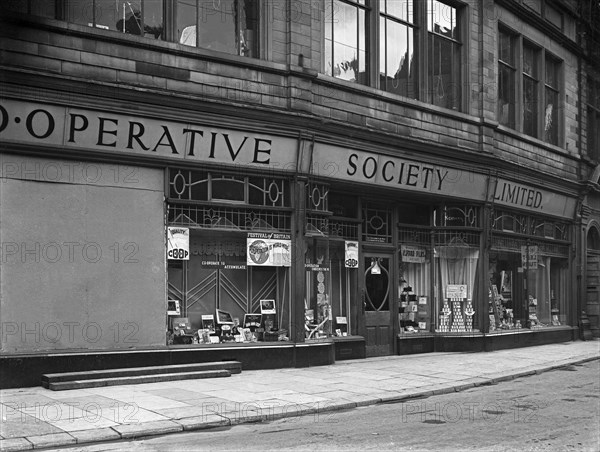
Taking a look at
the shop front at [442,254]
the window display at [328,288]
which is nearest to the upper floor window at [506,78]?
the shop front at [442,254]

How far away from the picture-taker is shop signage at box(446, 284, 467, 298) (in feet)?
64.0

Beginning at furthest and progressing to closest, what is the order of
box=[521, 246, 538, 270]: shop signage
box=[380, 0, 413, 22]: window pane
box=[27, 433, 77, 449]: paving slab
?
box=[521, 246, 538, 270]: shop signage
box=[380, 0, 413, 22]: window pane
box=[27, 433, 77, 449]: paving slab

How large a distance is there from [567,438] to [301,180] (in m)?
8.12

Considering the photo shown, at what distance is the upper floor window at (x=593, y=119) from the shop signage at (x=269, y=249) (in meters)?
15.5

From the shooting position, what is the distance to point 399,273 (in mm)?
18594

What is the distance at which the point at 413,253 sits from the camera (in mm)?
18906

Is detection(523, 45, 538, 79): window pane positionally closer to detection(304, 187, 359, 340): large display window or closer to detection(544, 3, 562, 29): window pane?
detection(544, 3, 562, 29): window pane

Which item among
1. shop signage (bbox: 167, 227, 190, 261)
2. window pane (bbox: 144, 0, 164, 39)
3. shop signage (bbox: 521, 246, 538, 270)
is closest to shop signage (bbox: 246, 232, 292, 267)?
shop signage (bbox: 167, 227, 190, 261)

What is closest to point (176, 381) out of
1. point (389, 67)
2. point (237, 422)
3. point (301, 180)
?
point (237, 422)

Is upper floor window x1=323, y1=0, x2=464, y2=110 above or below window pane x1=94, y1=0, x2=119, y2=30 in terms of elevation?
above

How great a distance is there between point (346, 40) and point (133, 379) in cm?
905

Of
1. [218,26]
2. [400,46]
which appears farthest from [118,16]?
[400,46]

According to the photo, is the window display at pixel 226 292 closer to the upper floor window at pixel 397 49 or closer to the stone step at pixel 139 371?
the stone step at pixel 139 371

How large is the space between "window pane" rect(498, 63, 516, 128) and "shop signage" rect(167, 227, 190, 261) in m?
11.3
